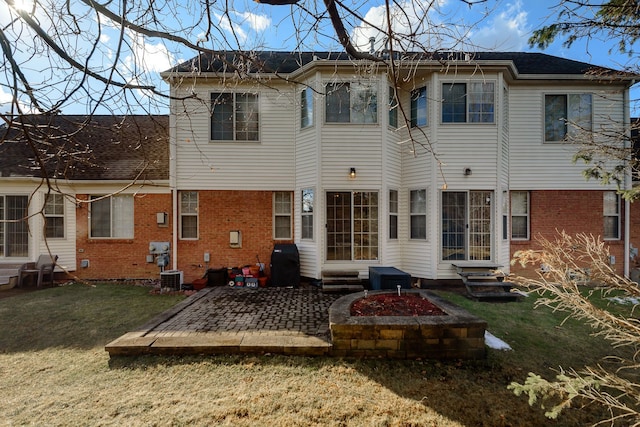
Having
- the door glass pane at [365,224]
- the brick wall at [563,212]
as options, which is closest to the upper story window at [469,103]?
the brick wall at [563,212]

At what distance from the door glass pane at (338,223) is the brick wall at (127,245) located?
5.60 metres

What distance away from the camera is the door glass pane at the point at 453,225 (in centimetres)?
868

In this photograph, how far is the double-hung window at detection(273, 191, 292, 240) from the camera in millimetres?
9484

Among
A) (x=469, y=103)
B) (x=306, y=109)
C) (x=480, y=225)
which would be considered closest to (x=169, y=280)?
(x=306, y=109)

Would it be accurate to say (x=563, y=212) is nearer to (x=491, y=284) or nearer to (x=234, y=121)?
(x=491, y=284)

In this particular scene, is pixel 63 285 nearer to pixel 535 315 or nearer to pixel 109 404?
pixel 109 404

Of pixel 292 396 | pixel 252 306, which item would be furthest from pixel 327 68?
pixel 292 396

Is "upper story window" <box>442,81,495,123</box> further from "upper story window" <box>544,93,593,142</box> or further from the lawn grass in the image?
the lawn grass

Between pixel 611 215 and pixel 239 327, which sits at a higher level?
pixel 611 215

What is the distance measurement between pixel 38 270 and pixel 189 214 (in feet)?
16.2

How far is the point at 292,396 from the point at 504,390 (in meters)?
Result: 2.63

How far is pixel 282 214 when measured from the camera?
9500mm

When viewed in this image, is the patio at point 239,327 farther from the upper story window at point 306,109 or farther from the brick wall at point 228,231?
the upper story window at point 306,109

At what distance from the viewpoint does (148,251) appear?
968cm
